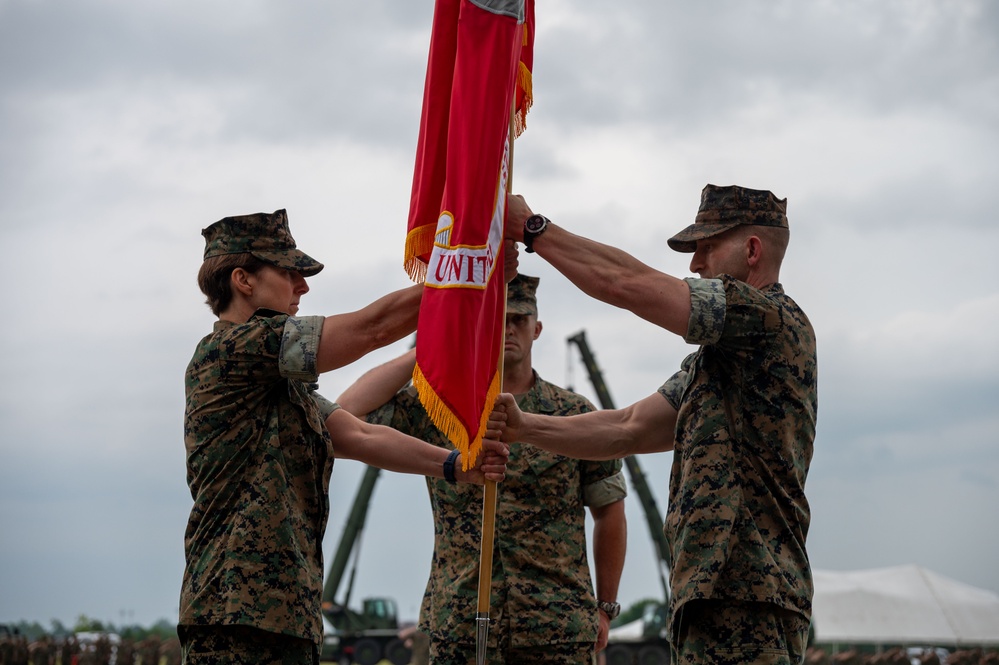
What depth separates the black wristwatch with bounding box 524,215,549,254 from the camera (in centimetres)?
396

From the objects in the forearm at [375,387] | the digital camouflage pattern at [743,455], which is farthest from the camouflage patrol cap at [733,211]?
the forearm at [375,387]

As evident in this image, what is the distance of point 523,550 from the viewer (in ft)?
15.9

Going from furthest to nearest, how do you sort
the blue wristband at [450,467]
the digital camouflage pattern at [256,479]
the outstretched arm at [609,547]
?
the outstretched arm at [609,547] < the blue wristband at [450,467] < the digital camouflage pattern at [256,479]

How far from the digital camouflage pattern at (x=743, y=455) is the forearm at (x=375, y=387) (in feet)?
5.89

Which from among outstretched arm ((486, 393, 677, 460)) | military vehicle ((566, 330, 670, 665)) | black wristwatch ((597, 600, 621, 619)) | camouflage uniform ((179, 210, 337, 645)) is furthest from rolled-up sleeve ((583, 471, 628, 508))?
military vehicle ((566, 330, 670, 665))

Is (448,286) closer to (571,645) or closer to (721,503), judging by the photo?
(721,503)

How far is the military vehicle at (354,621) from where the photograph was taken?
22469mm

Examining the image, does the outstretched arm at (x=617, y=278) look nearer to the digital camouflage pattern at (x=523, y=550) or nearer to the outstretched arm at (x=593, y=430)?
the outstretched arm at (x=593, y=430)

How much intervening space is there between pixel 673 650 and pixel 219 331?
6.57ft

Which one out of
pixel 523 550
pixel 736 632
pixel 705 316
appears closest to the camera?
pixel 736 632

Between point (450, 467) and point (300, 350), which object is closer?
point (300, 350)

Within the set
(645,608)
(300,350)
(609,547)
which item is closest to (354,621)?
(645,608)

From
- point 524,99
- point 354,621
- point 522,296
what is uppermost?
point 524,99

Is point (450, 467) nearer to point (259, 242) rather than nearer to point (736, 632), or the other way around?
point (259, 242)
